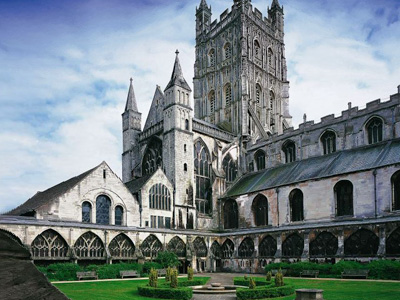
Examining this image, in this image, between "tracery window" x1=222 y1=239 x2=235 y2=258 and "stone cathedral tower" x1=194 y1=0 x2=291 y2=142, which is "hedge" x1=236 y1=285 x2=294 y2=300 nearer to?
"tracery window" x1=222 y1=239 x2=235 y2=258

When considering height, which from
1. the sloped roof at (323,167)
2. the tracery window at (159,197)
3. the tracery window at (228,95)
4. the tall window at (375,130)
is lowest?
the tracery window at (159,197)

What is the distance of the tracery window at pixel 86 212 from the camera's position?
141ft

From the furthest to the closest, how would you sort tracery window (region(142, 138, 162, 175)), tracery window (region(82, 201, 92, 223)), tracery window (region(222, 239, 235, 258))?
tracery window (region(142, 138, 162, 175)) → tracery window (region(222, 239, 235, 258)) → tracery window (region(82, 201, 92, 223))

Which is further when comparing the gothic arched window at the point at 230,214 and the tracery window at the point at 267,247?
the gothic arched window at the point at 230,214

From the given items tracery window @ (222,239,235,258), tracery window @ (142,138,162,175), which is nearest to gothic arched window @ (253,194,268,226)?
tracery window @ (222,239,235,258)

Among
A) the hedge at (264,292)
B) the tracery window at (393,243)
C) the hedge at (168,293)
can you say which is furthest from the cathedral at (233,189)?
the hedge at (264,292)

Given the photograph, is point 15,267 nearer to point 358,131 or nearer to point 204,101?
point 358,131

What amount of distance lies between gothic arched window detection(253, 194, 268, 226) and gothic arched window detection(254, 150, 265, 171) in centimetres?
958

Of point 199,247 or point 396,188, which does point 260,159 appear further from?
point 396,188

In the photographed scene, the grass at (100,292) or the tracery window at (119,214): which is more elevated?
the tracery window at (119,214)

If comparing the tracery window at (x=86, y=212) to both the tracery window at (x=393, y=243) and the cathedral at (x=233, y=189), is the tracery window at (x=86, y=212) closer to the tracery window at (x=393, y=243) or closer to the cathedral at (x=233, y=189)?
the cathedral at (x=233, y=189)

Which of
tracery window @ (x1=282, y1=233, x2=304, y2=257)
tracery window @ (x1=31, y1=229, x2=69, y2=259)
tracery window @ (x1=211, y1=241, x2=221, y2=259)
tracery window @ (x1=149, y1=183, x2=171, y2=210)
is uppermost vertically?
tracery window @ (x1=149, y1=183, x2=171, y2=210)

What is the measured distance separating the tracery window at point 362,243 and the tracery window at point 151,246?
1914cm

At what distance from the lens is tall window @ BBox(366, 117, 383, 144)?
47250mm
